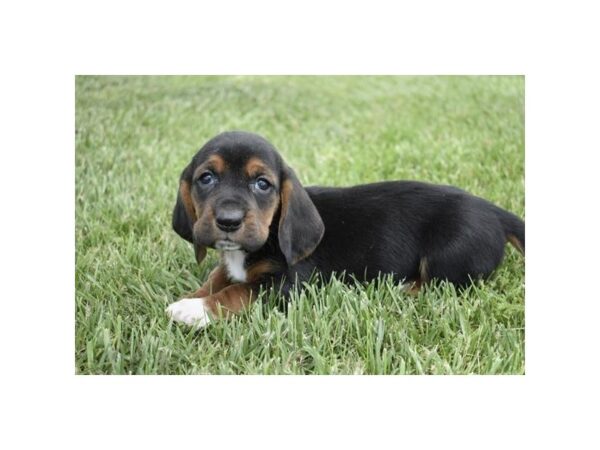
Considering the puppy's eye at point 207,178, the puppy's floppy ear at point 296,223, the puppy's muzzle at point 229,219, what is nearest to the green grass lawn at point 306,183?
the puppy's floppy ear at point 296,223

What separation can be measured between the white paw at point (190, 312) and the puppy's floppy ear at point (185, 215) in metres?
0.31

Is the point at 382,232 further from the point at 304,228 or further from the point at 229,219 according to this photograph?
the point at 229,219

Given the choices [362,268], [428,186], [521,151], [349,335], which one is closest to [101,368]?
[349,335]

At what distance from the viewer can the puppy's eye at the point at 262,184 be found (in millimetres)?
3559

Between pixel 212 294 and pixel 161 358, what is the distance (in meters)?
0.51

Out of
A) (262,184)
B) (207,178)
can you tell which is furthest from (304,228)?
(207,178)

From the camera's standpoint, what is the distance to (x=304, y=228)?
148 inches

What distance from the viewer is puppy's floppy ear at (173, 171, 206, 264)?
3.78 meters

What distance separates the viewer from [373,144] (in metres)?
5.88

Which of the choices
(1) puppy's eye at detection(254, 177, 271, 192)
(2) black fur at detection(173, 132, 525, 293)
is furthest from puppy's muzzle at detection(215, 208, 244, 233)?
(2) black fur at detection(173, 132, 525, 293)

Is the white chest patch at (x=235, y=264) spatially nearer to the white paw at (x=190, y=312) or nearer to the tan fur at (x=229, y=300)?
the tan fur at (x=229, y=300)

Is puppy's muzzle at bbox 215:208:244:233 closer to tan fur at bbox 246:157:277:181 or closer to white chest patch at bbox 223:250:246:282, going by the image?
tan fur at bbox 246:157:277:181

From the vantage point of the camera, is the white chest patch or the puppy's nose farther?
the white chest patch

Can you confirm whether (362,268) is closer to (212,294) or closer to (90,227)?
(212,294)
